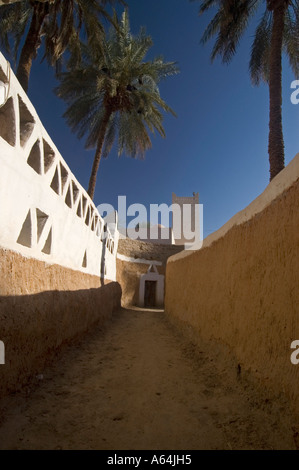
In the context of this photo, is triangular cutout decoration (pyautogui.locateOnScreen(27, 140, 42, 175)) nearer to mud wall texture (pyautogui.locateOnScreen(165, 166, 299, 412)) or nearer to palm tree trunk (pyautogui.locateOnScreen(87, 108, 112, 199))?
mud wall texture (pyautogui.locateOnScreen(165, 166, 299, 412))

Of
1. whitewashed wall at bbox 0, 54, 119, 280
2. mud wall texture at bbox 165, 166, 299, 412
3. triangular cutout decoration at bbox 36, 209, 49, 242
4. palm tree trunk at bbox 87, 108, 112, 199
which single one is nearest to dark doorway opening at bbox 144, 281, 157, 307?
palm tree trunk at bbox 87, 108, 112, 199

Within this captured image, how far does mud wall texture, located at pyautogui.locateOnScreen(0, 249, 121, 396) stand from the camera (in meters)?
2.63

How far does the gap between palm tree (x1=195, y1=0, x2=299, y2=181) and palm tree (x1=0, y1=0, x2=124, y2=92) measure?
3.17m

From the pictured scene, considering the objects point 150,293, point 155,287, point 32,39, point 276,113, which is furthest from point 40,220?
point 150,293

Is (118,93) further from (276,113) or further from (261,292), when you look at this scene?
(261,292)

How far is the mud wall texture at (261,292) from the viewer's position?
2.29 m

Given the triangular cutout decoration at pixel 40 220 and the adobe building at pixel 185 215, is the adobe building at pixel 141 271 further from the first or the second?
the triangular cutout decoration at pixel 40 220

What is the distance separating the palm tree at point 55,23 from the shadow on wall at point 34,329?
608 centimetres

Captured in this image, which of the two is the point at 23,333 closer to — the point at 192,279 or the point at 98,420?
the point at 98,420

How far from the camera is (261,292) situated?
2.82 m

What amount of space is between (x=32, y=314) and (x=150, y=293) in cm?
1483

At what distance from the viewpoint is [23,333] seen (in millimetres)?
2885

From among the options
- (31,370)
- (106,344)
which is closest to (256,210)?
(31,370)

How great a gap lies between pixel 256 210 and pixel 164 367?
2.61 metres
